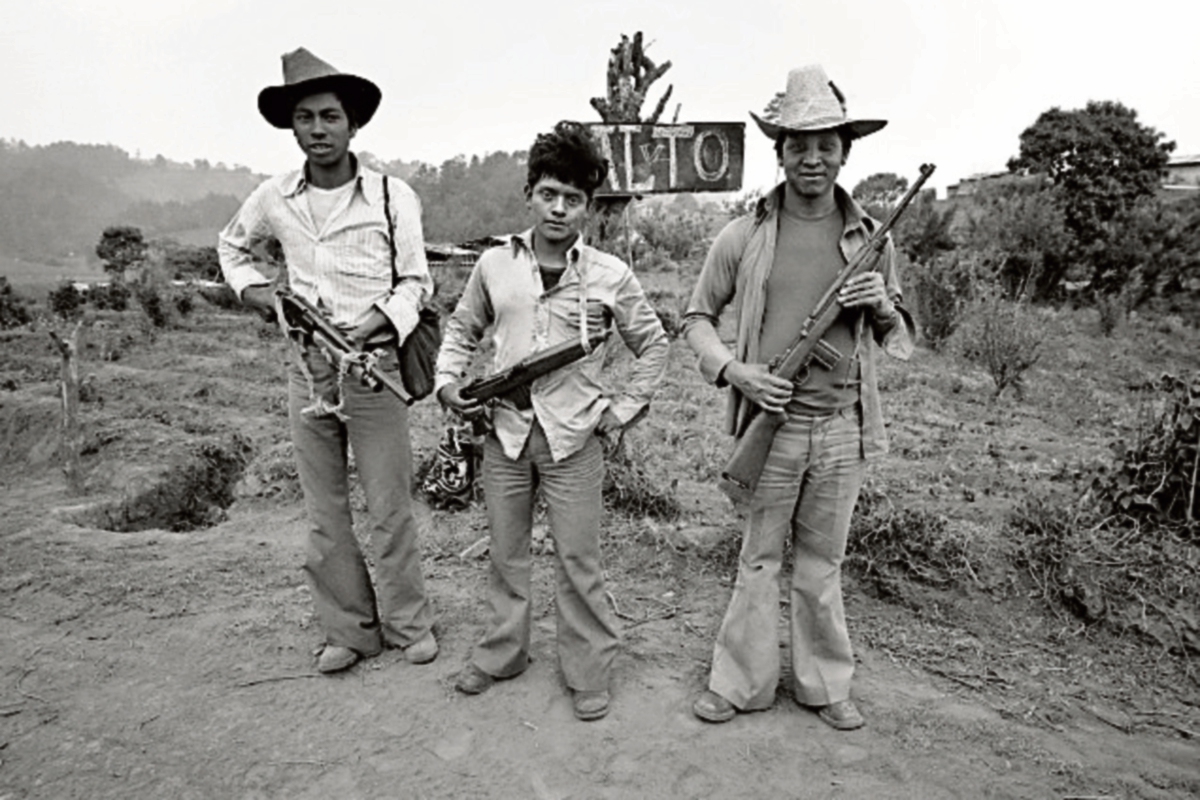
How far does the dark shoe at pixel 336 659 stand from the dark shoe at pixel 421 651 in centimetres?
21

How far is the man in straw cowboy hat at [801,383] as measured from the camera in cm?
264

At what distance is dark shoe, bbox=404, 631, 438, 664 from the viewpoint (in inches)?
130

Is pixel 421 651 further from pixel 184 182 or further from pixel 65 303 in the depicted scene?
pixel 184 182

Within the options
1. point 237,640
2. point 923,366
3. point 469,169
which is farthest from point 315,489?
point 469,169

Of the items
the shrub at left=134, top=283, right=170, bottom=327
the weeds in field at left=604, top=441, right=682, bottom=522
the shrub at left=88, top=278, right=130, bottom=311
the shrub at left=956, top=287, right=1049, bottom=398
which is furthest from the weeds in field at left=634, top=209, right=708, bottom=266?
the weeds in field at left=604, top=441, right=682, bottom=522

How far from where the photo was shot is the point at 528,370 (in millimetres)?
2752

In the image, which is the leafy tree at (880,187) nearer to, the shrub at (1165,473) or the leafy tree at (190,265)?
the shrub at (1165,473)

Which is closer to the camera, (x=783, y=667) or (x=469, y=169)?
(x=783, y=667)

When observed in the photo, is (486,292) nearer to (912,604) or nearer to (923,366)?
(912,604)

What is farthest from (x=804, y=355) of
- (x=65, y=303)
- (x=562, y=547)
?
(x=65, y=303)

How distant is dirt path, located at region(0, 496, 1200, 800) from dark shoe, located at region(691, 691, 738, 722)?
4 centimetres

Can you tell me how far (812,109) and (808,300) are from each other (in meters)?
0.60

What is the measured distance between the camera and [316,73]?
9.36ft

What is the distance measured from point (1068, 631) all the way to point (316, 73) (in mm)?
3788
